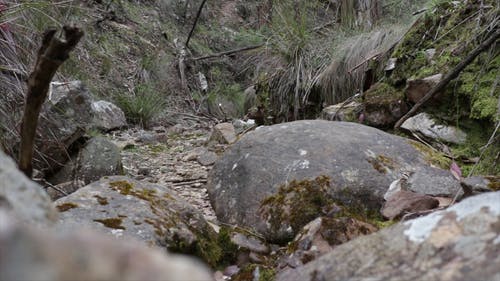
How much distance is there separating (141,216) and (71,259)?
146cm

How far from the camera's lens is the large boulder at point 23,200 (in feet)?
2.18

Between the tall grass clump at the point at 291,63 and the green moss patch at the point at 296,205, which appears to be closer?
the green moss patch at the point at 296,205

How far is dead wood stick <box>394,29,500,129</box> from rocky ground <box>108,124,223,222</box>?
1254mm

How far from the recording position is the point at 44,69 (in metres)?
0.94

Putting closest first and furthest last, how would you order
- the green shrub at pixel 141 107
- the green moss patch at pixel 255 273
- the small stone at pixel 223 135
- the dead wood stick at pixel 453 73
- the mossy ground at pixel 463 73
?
the green moss patch at pixel 255 273
the dead wood stick at pixel 453 73
the mossy ground at pixel 463 73
the small stone at pixel 223 135
the green shrub at pixel 141 107

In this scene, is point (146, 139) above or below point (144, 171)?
below

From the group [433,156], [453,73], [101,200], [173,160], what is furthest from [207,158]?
[101,200]

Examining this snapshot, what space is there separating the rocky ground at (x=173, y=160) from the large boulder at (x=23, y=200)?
185cm

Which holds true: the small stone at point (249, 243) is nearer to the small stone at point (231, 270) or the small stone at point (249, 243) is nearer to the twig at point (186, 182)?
the small stone at point (231, 270)

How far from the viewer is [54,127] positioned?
9.96ft

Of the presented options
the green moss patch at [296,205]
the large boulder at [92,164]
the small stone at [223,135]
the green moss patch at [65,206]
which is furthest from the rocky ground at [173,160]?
the green moss patch at [65,206]

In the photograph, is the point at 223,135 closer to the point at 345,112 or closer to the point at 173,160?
the point at 173,160

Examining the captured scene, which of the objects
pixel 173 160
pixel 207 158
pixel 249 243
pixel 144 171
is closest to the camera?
pixel 249 243

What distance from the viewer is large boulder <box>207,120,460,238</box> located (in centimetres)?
228
